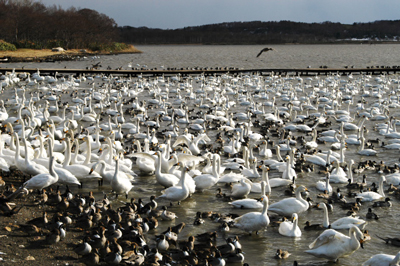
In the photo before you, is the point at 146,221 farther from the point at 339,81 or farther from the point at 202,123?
the point at 339,81

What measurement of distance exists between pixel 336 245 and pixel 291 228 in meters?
1.34

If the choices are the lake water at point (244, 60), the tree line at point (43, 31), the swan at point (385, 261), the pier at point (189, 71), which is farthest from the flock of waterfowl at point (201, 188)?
the tree line at point (43, 31)

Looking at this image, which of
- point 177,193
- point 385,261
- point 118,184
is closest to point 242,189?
point 177,193

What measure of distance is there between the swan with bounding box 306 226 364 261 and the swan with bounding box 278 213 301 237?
3.28 feet

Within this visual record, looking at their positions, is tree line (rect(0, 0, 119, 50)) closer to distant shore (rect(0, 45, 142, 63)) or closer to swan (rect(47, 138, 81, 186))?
distant shore (rect(0, 45, 142, 63))

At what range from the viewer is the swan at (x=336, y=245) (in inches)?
343

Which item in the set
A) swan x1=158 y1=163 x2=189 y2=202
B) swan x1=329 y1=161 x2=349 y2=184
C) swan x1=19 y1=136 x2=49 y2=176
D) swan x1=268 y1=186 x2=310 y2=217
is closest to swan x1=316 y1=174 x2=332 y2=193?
swan x1=329 y1=161 x2=349 y2=184

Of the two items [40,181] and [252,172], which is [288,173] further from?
[40,181]

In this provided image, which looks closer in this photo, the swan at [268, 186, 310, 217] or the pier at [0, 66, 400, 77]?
the swan at [268, 186, 310, 217]

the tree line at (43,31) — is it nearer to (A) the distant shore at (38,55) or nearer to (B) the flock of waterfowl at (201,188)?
(A) the distant shore at (38,55)

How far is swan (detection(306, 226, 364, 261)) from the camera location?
8.70 m

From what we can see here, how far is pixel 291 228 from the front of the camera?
991 centimetres

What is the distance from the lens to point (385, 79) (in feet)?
128

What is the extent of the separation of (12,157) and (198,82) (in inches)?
1103
